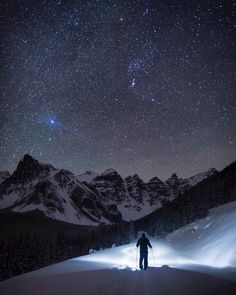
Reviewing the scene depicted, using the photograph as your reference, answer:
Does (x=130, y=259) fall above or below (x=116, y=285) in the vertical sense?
below

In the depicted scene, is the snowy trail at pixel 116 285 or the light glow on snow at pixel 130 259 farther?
the light glow on snow at pixel 130 259

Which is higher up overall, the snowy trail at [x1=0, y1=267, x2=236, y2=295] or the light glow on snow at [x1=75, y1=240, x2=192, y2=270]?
the snowy trail at [x1=0, y1=267, x2=236, y2=295]

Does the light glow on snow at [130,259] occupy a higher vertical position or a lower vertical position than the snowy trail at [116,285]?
lower

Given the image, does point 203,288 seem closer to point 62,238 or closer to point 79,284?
point 79,284

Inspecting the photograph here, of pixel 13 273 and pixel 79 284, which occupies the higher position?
pixel 79 284

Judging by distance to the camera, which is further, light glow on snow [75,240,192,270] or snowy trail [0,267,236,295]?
light glow on snow [75,240,192,270]

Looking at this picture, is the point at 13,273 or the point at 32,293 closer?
the point at 32,293

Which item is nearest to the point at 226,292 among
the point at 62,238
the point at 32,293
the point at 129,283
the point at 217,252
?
the point at 129,283

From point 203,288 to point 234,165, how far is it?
452 ft

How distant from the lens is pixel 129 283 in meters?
11.0

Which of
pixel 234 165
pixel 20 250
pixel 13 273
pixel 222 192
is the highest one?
pixel 234 165

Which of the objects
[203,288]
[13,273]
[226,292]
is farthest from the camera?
[13,273]

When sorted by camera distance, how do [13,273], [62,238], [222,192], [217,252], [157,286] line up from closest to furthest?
[157,286], [217,252], [13,273], [62,238], [222,192]

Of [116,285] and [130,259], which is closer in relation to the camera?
[116,285]
